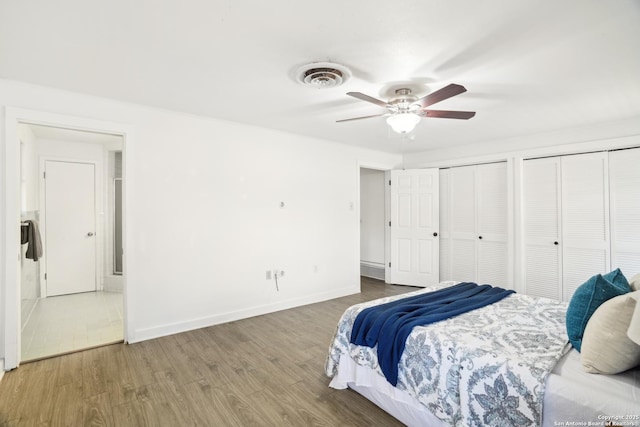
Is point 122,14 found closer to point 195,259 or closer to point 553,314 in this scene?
point 195,259

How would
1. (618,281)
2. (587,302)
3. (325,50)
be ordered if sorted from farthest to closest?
(325,50)
(618,281)
(587,302)

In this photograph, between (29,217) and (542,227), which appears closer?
(29,217)

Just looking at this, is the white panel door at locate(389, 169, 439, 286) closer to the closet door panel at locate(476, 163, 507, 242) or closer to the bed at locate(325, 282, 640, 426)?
the closet door panel at locate(476, 163, 507, 242)

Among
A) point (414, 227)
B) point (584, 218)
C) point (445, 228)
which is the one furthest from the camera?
point (414, 227)

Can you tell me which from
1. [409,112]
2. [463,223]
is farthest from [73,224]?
[463,223]

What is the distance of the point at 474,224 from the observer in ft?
16.5

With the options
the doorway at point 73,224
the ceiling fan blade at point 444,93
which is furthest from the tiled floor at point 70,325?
the ceiling fan blade at point 444,93

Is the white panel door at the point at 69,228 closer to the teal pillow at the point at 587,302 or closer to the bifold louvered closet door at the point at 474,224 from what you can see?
the bifold louvered closet door at the point at 474,224

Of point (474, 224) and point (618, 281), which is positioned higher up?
point (474, 224)

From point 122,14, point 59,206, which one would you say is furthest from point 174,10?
point 59,206

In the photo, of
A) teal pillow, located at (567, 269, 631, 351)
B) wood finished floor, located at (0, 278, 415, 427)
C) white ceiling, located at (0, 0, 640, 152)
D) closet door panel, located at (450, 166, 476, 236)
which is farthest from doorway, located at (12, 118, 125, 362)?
closet door panel, located at (450, 166, 476, 236)

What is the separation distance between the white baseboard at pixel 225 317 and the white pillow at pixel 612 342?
10.7ft

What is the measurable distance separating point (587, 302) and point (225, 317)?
11.1 ft

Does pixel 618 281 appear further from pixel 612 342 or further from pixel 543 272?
pixel 543 272
